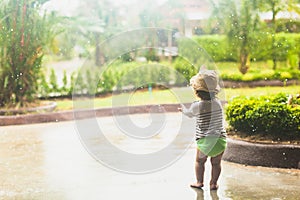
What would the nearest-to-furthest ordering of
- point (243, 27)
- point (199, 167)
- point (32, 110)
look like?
point (199, 167), point (32, 110), point (243, 27)

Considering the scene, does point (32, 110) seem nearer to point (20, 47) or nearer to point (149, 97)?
point (20, 47)

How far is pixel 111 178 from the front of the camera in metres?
6.80

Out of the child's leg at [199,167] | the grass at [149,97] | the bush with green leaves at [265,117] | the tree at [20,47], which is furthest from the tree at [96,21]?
the child's leg at [199,167]

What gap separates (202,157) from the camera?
5.99m

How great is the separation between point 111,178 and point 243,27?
42.4ft

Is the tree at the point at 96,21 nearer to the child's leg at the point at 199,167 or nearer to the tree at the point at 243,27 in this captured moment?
the tree at the point at 243,27

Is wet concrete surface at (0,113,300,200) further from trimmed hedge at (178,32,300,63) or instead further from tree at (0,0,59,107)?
trimmed hedge at (178,32,300,63)

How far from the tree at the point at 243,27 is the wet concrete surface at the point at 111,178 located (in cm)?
968

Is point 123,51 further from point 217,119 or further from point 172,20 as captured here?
point 217,119

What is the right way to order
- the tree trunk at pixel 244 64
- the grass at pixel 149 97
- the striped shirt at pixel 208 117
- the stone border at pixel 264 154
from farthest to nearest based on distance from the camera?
the tree trunk at pixel 244 64, the grass at pixel 149 97, the stone border at pixel 264 154, the striped shirt at pixel 208 117

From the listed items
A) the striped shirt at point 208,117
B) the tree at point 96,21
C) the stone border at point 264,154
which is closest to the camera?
the striped shirt at point 208,117

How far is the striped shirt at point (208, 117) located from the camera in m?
5.88

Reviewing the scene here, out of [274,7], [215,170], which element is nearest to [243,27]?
[274,7]

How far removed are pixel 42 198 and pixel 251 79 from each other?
1273 centimetres
